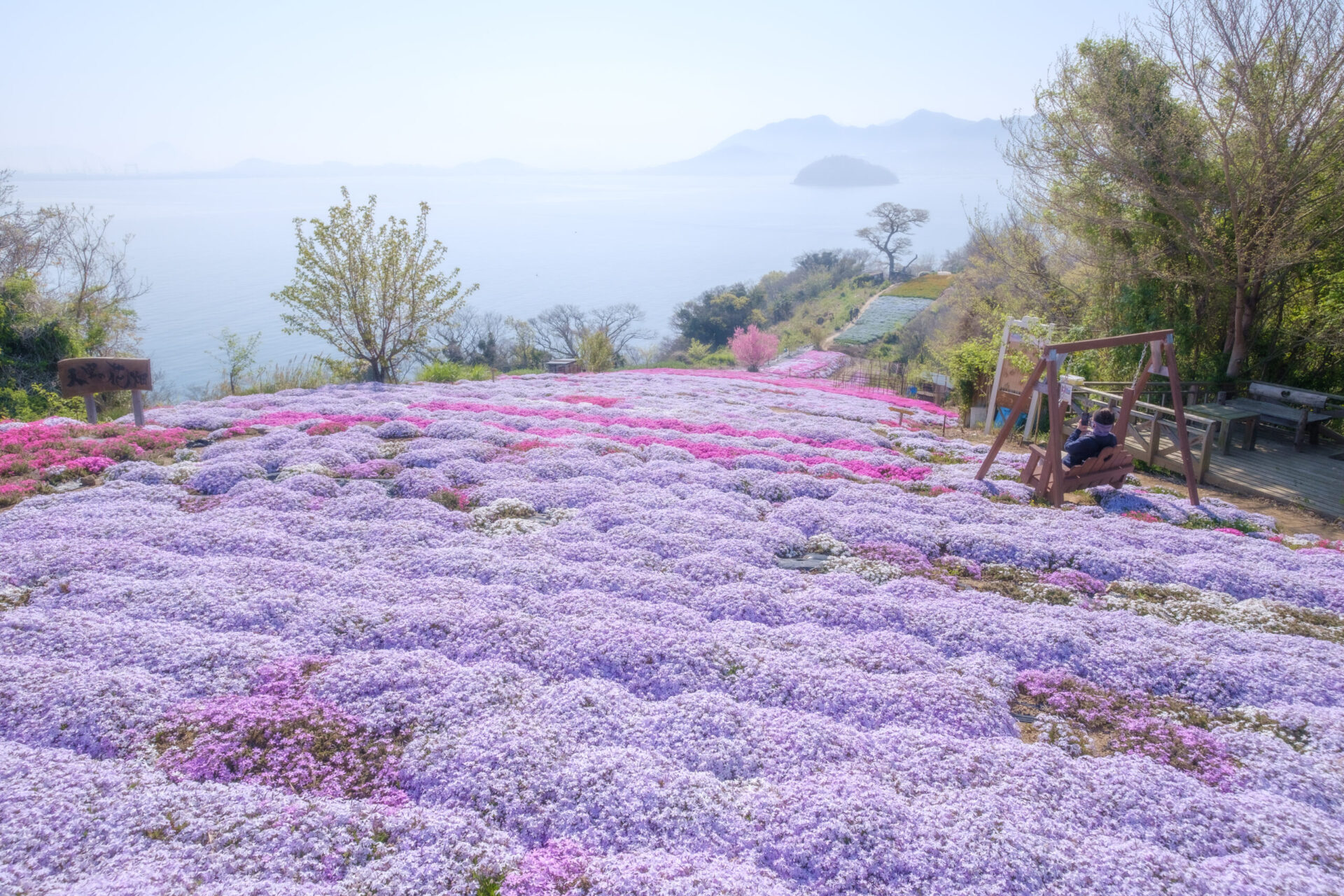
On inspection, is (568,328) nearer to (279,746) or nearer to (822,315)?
(822,315)

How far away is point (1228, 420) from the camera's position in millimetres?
16453

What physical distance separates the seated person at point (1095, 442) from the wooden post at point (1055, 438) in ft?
1.11

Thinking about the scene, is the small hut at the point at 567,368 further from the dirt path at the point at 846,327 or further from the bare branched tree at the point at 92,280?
the dirt path at the point at 846,327

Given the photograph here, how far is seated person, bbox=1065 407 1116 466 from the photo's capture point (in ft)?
40.5

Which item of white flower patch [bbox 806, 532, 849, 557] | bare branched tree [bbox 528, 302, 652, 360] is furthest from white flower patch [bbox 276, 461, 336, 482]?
bare branched tree [bbox 528, 302, 652, 360]

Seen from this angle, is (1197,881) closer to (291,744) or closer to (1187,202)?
(291,744)

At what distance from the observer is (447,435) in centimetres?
1472

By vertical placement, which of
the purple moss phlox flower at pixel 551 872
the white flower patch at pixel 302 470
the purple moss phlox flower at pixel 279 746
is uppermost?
the white flower patch at pixel 302 470

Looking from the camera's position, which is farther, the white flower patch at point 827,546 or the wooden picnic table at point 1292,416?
the wooden picnic table at point 1292,416

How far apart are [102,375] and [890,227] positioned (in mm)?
134121

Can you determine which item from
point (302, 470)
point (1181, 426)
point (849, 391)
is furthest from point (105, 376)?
point (849, 391)

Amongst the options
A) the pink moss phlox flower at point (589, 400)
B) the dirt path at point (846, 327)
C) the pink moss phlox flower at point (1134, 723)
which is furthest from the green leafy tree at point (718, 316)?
the pink moss phlox flower at point (1134, 723)

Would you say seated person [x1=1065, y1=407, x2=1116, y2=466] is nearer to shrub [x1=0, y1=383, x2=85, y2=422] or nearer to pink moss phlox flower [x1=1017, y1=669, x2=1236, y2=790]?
pink moss phlox flower [x1=1017, y1=669, x2=1236, y2=790]

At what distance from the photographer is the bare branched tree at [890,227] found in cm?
12744
